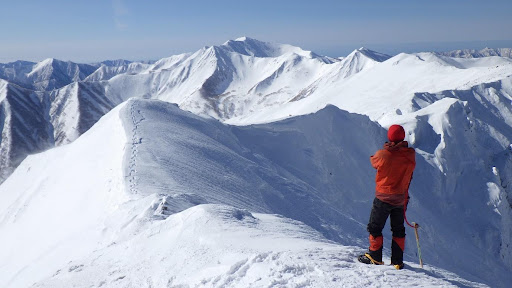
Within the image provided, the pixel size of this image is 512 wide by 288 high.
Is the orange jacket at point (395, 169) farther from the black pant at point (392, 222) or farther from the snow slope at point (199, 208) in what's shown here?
the snow slope at point (199, 208)

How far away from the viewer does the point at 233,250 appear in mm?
8133

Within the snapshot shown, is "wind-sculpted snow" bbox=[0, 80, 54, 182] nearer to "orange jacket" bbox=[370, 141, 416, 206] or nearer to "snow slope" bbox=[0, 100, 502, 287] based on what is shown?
"snow slope" bbox=[0, 100, 502, 287]

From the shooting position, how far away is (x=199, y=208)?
10.9m

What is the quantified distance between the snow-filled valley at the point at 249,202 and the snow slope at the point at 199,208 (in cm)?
7

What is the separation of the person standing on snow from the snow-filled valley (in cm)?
46

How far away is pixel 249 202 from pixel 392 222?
1135 cm

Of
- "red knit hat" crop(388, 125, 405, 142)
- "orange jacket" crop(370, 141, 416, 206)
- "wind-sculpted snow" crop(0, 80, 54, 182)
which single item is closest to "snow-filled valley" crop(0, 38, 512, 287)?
"orange jacket" crop(370, 141, 416, 206)

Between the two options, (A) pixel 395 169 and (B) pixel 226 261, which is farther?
(B) pixel 226 261

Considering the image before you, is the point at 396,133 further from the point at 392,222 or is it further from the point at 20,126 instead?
the point at 20,126

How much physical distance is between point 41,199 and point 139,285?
19345 millimetres

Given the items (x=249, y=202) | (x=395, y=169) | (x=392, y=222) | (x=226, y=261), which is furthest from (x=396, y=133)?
(x=249, y=202)

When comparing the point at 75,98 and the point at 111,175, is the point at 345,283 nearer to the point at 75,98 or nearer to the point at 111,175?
the point at 111,175

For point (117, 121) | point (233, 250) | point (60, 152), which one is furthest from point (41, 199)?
point (233, 250)

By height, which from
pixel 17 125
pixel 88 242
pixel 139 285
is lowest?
Answer: pixel 17 125
